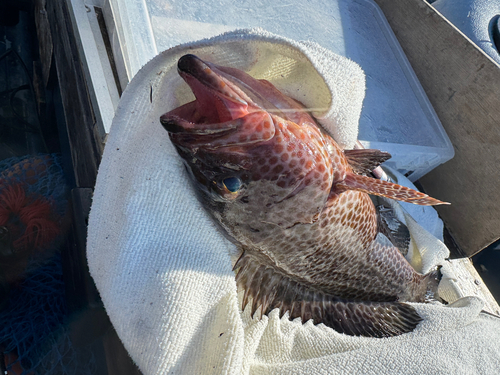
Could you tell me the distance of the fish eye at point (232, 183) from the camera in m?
1.19

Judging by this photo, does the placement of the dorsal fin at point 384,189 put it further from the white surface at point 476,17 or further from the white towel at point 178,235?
the white surface at point 476,17

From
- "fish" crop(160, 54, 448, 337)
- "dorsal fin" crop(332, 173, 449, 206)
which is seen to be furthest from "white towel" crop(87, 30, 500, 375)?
"dorsal fin" crop(332, 173, 449, 206)

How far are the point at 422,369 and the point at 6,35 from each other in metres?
5.56

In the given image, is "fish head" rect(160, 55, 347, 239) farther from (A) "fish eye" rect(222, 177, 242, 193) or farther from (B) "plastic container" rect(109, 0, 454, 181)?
(B) "plastic container" rect(109, 0, 454, 181)

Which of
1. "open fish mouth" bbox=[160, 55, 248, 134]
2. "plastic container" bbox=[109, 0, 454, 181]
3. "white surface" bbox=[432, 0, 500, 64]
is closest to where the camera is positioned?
"open fish mouth" bbox=[160, 55, 248, 134]

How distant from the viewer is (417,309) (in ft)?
6.16

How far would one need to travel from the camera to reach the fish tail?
1672 mm

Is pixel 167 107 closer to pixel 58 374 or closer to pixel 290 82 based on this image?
pixel 290 82

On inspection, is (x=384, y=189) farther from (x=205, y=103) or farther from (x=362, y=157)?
(x=205, y=103)

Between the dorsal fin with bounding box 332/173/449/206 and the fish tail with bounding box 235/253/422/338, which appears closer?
the dorsal fin with bounding box 332/173/449/206

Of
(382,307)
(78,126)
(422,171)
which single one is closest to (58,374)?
(78,126)

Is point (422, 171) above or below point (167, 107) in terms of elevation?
below

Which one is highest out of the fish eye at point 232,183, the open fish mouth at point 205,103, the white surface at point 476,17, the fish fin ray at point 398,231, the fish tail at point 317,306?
the white surface at point 476,17

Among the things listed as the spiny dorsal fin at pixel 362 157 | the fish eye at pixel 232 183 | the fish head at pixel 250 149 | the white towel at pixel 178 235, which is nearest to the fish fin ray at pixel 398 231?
the spiny dorsal fin at pixel 362 157
